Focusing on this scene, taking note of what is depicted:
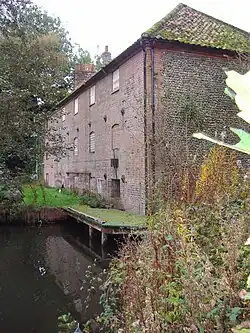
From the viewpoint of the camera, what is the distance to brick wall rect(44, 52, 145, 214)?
1310 centimetres

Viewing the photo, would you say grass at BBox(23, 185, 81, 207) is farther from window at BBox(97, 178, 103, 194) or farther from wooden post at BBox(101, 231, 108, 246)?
wooden post at BBox(101, 231, 108, 246)

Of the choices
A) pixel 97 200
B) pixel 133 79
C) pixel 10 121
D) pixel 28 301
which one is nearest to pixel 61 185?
pixel 97 200

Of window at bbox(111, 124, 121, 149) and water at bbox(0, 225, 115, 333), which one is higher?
window at bbox(111, 124, 121, 149)

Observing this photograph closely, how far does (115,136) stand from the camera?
613 inches

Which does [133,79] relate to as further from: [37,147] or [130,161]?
[37,147]

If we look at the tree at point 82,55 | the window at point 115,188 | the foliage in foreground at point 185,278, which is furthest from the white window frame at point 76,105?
the tree at point 82,55

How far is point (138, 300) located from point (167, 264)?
1.81 ft

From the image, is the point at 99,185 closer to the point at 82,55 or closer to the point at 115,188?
the point at 115,188

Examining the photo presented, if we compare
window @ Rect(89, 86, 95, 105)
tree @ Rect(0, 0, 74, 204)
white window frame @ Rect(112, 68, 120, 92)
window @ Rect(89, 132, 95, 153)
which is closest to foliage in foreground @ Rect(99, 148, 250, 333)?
tree @ Rect(0, 0, 74, 204)

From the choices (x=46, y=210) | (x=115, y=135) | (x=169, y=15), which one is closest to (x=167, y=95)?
(x=169, y=15)

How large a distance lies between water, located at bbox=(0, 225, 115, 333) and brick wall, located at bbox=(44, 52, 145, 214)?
2.72m

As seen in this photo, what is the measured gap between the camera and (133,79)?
13516 millimetres

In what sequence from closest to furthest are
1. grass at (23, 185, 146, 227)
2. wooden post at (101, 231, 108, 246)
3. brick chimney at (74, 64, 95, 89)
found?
wooden post at (101, 231, 108, 246)
grass at (23, 185, 146, 227)
brick chimney at (74, 64, 95, 89)

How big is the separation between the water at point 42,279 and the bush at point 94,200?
2101 millimetres
